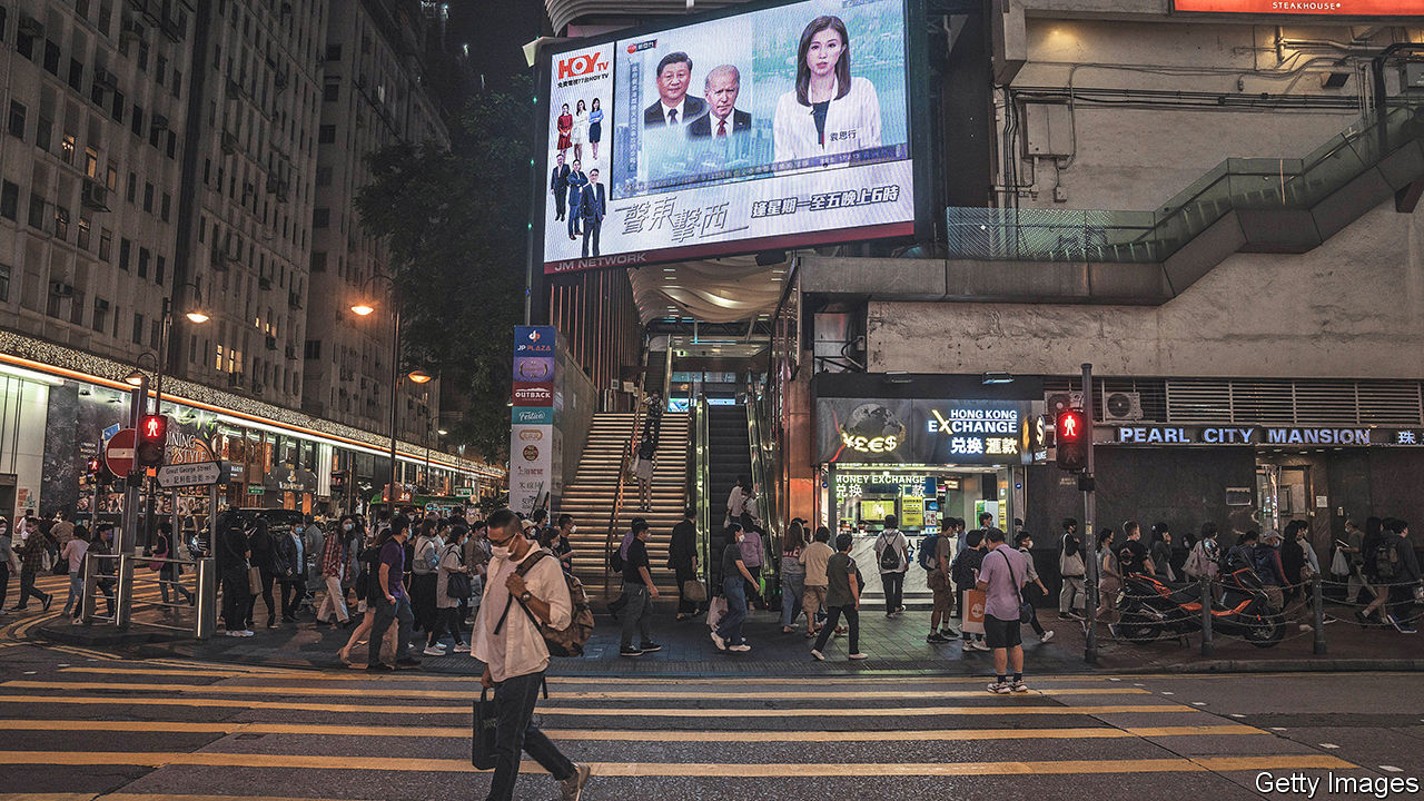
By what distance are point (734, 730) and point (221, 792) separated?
11.8 feet

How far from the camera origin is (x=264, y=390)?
49188mm

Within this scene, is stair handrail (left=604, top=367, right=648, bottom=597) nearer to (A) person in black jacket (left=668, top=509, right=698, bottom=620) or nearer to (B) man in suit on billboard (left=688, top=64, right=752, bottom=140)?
(A) person in black jacket (left=668, top=509, right=698, bottom=620)

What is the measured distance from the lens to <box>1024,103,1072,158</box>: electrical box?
22.3m

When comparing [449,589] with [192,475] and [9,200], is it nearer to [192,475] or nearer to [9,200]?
[192,475]

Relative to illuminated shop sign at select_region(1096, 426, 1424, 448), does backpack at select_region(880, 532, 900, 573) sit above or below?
below

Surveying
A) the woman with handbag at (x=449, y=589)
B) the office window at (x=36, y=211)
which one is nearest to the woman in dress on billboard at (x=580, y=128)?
the woman with handbag at (x=449, y=589)

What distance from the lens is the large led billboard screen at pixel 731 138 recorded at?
2092 centimetres

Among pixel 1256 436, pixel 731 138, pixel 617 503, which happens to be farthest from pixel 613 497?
pixel 1256 436

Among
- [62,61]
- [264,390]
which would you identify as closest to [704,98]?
[62,61]

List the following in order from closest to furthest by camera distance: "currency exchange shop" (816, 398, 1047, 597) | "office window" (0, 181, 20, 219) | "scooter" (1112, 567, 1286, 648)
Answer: "scooter" (1112, 567, 1286, 648) → "currency exchange shop" (816, 398, 1047, 597) → "office window" (0, 181, 20, 219)

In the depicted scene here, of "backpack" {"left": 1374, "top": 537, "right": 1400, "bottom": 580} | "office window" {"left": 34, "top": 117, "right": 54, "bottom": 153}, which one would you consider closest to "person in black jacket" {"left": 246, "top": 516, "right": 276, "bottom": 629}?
"backpack" {"left": 1374, "top": 537, "right": 1400, "bottom": 580}

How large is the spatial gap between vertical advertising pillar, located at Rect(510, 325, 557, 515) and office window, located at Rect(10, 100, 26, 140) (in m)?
20.6

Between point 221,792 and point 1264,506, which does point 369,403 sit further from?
point 221,792

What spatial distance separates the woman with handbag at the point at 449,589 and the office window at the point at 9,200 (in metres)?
24.7
